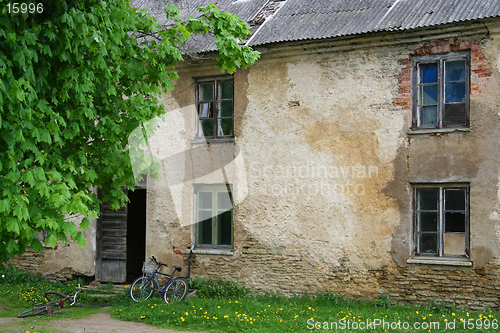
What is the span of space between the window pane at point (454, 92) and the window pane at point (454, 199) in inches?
63.0

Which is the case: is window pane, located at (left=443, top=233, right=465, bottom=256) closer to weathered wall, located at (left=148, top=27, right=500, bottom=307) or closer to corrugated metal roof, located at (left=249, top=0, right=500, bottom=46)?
weathered wall, located at (left=148, top=27, right=500, bottom=307)

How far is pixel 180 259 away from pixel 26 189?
5.25m

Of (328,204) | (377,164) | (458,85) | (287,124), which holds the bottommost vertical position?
(328,204)

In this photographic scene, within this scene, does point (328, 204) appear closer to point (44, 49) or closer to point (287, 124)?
point (287, 124)

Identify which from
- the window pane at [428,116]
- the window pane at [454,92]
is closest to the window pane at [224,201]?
the window pane at [428,116]

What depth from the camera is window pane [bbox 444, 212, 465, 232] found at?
7.71m

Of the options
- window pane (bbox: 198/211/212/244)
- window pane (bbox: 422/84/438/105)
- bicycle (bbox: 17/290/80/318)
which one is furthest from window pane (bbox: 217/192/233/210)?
window pane (bbox: 422/84/438/105)

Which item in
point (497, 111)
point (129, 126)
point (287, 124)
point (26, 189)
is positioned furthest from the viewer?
point (287, 124)

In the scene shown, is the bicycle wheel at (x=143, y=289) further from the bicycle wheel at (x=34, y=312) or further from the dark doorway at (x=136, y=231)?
the dark doorway at (x=136, y=231)

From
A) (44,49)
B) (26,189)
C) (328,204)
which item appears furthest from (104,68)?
(328,204)

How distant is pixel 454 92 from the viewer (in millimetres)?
→ 7879

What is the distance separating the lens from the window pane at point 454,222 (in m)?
7.71

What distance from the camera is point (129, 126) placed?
19.5 ft

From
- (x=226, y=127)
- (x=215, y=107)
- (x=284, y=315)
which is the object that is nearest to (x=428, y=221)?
(x=284, y=315)
